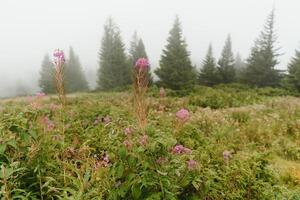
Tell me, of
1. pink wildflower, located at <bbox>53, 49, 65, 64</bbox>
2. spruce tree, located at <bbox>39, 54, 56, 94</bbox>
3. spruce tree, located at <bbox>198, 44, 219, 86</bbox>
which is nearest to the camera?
pink wildflower, located at <bbox>53, 49, 65, 64</bbox>

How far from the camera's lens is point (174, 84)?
134ft

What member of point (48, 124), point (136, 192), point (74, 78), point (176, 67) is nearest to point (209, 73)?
point (176, 67)

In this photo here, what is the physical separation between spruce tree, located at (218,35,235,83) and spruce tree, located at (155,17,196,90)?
6917mm

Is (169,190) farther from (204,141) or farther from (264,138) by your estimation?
(264,138)

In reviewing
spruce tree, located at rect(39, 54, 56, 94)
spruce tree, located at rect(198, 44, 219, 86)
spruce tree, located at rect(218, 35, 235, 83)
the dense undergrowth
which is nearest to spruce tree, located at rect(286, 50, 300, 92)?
spruce tree, located at rect(218, 35, 235, 83)

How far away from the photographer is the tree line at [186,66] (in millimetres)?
41219

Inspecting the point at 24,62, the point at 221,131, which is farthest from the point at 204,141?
the point at 24,62

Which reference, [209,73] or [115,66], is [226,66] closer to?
[209,73]

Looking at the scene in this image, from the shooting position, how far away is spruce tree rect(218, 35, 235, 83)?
157 feet

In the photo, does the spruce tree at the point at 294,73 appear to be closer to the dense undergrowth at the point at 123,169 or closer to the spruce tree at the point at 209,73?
the spruce tree at the point at 209,73

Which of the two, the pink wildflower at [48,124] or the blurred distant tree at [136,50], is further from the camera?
the blurred distant tree at [136,50]

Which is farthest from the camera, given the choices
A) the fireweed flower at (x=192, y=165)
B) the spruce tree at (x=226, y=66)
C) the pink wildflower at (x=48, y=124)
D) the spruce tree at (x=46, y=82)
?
the spruce tree at (x=46, y=82)

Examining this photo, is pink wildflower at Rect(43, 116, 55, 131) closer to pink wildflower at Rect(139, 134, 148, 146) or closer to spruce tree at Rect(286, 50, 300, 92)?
pink wildflower at Rect(139, 134, 148, 146)

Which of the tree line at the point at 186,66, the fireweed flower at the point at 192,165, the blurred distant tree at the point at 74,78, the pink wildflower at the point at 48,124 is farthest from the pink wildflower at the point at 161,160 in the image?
the blurred distant tree at the point at 74,78
